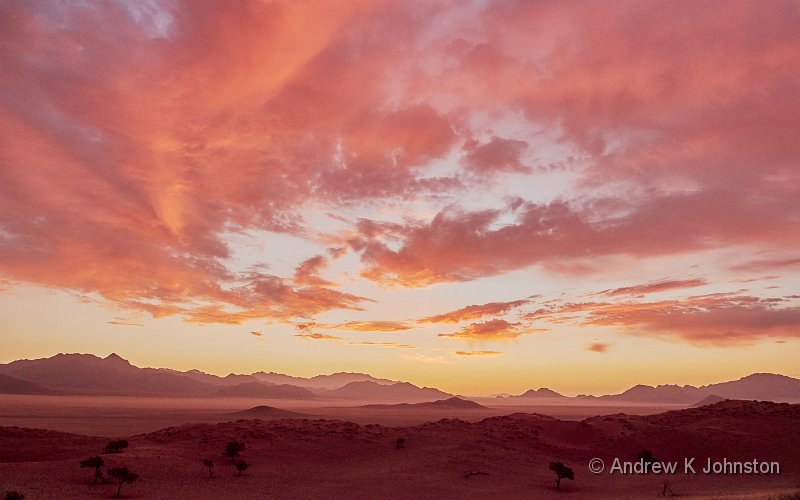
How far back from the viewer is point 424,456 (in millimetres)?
36500

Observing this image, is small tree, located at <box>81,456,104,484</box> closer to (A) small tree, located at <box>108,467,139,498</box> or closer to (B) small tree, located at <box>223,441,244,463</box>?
(A) small tree, located at <box>108,467,139,498</box>

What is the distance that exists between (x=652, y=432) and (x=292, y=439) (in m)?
29.9

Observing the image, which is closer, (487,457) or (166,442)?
(487,457)

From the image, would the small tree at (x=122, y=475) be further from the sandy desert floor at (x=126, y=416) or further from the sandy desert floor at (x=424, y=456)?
the sandy desert floor at (x=126, y=416)

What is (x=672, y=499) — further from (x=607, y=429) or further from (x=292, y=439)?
(x=292, y=439)

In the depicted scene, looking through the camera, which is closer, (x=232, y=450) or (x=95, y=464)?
(x=95, y=464)

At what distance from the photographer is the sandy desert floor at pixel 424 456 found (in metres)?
27.7

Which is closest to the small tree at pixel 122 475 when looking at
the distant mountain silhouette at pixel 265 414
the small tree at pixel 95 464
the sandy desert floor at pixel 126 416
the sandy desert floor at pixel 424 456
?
the sandy desert floor at pixel 424 456

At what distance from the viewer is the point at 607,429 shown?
45.6 m

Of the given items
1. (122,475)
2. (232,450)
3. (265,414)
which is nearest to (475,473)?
(232,450)

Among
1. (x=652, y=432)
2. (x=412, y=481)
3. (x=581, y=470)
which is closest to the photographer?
(x=412, y=481)

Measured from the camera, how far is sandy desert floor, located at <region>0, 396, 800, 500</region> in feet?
90.7

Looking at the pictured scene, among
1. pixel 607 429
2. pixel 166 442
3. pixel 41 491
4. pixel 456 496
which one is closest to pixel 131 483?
pixel 41 491

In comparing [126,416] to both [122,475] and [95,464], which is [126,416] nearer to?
[95,464]
